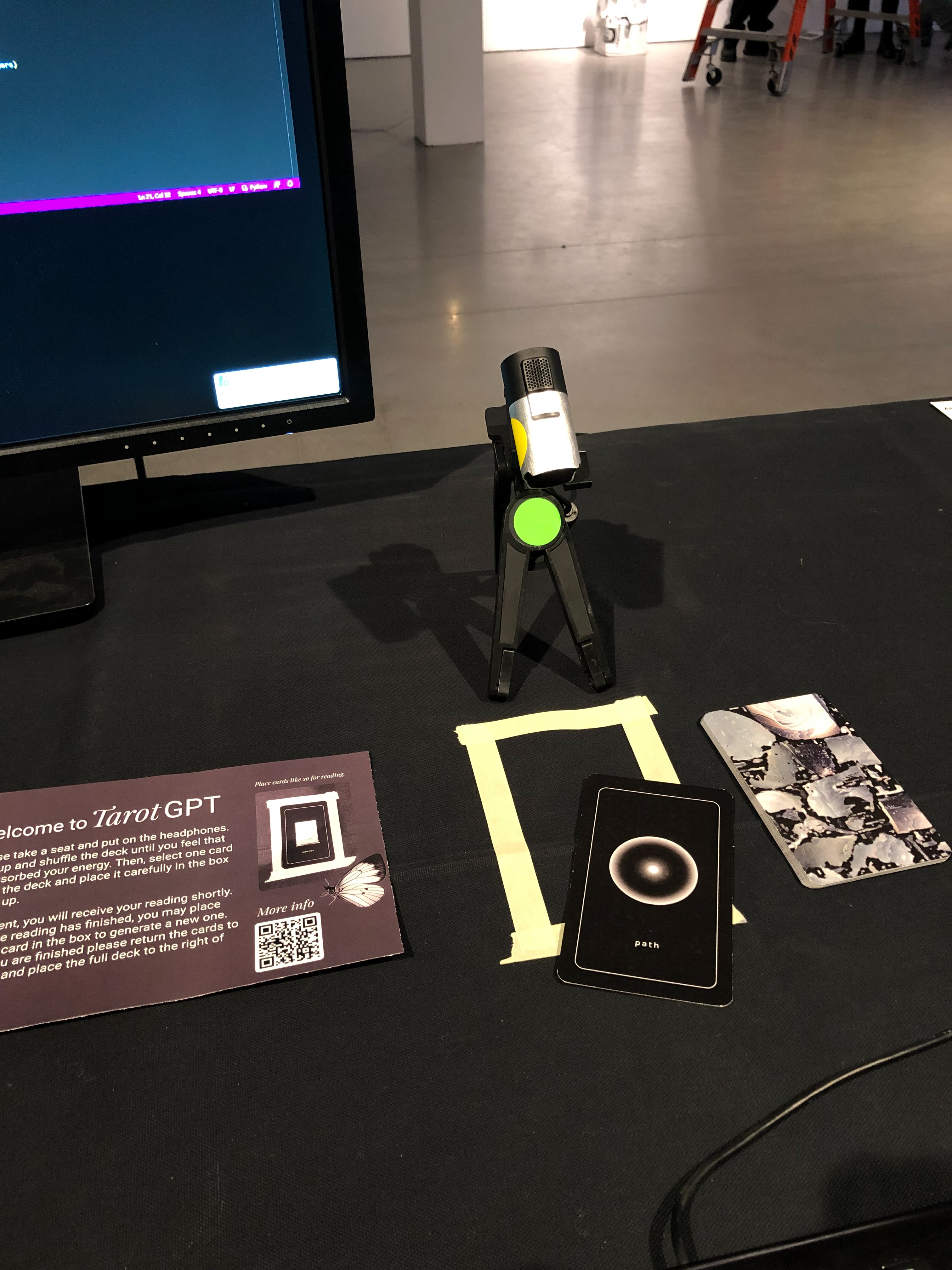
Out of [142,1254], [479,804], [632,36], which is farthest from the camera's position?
[632,36]

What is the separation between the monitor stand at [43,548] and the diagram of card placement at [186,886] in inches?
8.4

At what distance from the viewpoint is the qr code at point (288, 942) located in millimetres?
546

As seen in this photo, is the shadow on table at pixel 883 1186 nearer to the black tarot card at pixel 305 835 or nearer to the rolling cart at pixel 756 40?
the black tarot card at pixel 305 835

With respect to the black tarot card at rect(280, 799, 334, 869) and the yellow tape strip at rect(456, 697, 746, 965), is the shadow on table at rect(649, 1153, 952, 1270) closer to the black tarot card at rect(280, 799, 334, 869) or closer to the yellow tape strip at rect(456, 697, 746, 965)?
the yellow tape strip at rect(456, 697, 746, 965)

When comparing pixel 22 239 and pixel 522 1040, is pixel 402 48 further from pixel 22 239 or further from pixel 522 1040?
pixel 522 1040

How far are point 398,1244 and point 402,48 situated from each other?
616 cm

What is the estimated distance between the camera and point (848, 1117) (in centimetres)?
48

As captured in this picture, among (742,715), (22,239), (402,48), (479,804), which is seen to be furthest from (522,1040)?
(402,48)

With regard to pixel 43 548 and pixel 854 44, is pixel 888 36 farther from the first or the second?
pixel 43 548

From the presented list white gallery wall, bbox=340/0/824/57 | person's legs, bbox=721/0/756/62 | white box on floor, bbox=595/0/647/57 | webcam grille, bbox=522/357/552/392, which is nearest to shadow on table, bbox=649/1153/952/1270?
webcam grille, bbox=522/357/552/392

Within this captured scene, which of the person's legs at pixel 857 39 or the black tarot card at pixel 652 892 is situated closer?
the black tarot card at pixel 652 892

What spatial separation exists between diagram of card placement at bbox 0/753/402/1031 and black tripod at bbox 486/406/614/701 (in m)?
0.15

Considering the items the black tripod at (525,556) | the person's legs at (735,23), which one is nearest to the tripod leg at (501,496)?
the black tripod at (525,556)

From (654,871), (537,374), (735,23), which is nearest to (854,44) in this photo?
(735,23)
